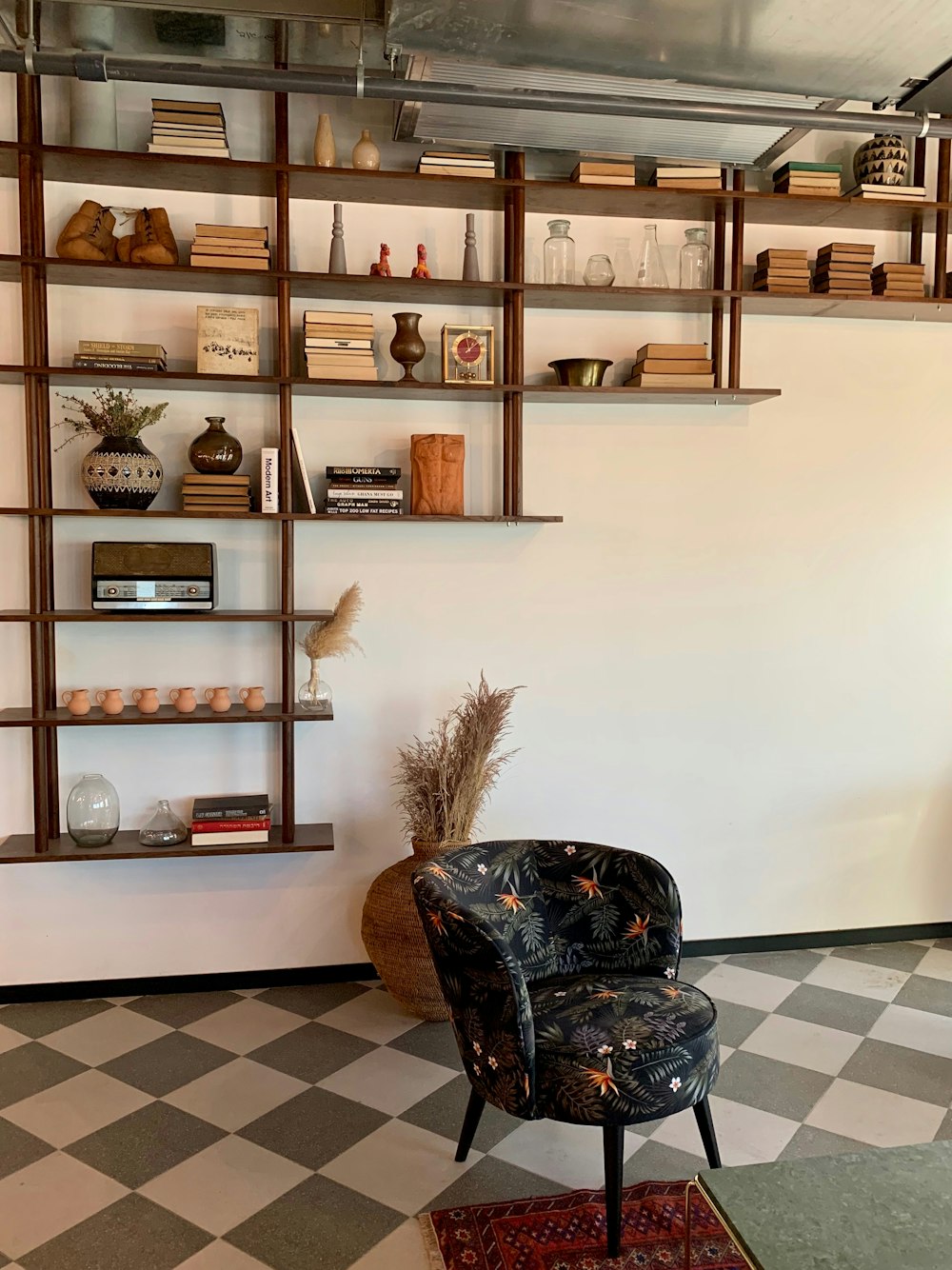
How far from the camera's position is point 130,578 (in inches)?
132

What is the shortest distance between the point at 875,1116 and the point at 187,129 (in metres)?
3.64

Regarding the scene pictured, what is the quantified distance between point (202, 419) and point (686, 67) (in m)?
2.05

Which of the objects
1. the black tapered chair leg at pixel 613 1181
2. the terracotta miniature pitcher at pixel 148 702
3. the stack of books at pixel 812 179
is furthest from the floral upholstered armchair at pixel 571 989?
the stack of books at pixel 812 179

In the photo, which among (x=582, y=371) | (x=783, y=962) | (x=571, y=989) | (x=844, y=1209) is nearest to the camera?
(x=844, y=1209)

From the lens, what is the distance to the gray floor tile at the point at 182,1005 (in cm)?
348

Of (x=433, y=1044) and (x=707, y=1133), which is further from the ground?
(x=707, y=1133)

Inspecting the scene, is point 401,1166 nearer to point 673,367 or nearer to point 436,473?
point 436,473

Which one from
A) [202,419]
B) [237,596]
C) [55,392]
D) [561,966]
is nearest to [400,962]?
[561,966]

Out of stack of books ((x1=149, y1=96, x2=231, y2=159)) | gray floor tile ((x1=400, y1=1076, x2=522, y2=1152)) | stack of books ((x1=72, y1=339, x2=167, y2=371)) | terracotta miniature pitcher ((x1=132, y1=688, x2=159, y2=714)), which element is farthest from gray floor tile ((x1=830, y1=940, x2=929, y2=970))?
stack of books ((x1=149, y1=96, x2=231, y2=159))

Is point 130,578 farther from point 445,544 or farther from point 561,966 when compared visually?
point 561,966

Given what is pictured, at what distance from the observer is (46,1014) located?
3512 mm

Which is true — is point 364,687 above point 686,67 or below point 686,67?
below

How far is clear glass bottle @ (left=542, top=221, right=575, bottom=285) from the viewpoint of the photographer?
366cm

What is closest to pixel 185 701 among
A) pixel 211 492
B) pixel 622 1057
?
pixel 211 492
